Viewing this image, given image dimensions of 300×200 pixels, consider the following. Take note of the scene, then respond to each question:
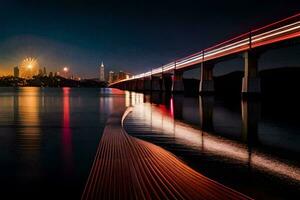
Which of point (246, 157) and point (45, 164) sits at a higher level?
point (45, 164)

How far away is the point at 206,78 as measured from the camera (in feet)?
281

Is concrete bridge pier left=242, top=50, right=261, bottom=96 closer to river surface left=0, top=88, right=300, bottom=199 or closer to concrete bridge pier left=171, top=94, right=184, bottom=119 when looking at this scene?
concrete bridge pier left=171, top=94, right=184, bottom=119

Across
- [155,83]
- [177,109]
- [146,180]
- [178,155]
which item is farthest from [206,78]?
[146,180]

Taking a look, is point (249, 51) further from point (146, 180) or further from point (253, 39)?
point (146, 180)

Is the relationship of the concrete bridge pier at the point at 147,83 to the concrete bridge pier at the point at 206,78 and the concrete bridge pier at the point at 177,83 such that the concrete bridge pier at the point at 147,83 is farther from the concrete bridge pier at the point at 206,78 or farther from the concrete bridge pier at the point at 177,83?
the concrete bridge pier at the point at 206,78

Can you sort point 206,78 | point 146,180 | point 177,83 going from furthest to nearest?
1. point 177,83
2. point 206,78
3. point 146,180

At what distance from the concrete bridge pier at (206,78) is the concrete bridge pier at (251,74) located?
888 inches

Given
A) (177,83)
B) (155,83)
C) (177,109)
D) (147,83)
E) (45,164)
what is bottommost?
(45,164)

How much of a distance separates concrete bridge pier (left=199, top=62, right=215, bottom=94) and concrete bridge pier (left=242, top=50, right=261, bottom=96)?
888 inches

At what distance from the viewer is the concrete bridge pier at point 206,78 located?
280 feet

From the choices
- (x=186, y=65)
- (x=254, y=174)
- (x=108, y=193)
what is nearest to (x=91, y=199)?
(x=108, y=193)

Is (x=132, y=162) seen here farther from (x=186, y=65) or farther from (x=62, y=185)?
(x=186, y=65)

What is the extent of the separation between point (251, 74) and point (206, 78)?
24.5 metres

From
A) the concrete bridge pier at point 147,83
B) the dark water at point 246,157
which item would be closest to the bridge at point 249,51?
the dark water at point 246,157
